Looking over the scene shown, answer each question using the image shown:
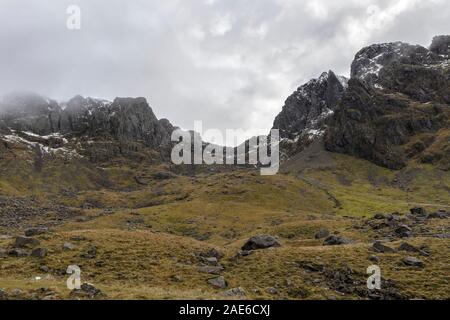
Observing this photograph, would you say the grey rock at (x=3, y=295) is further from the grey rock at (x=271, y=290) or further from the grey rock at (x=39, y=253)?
the grey rock at (x=271, y=290)

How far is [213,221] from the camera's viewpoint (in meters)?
133

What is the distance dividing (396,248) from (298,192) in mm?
133707

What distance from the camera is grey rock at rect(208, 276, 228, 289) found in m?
37.8

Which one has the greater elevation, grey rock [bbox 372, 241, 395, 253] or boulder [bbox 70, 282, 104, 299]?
grey rock [bbox 372, 241, 395, 253]

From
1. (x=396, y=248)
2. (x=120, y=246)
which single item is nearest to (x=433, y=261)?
(x=396, y=248)

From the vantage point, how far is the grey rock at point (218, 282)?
124 ft

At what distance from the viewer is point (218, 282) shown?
38406 mm

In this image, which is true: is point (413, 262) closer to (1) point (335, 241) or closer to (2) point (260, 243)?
(1) point (335, 241)

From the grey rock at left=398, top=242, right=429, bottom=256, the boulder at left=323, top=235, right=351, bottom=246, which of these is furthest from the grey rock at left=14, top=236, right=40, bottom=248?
the grey rock at left=398, top=242, right=429, bottom=256

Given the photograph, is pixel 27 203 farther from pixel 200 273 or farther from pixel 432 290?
pixel 432 290

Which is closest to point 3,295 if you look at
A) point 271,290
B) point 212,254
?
point 271,290

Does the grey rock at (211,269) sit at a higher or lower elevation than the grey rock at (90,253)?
lower

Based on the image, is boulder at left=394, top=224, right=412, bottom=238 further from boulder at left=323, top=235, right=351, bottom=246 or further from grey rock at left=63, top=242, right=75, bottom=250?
grey rock at left=63, top=242, right=75, bottom=250

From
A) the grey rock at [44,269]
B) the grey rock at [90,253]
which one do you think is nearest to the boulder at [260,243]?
the grey rock at [90,253]
